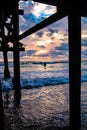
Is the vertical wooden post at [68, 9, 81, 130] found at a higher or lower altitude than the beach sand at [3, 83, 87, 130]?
higher

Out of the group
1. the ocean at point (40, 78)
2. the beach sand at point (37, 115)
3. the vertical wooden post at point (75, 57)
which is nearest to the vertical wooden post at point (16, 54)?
the beach sand at point (37, 115)

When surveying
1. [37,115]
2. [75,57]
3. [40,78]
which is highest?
[75,57]

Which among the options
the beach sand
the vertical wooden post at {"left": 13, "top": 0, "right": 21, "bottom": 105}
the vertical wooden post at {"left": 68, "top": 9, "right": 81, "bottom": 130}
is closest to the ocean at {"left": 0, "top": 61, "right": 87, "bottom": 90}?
the vertical wooden post at {"left": 13, "top": 0, "right": 21, "bottom": 105}

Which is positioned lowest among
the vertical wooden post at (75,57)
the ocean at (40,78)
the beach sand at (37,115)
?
the ocean at (40,78)

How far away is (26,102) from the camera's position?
32.1 ft

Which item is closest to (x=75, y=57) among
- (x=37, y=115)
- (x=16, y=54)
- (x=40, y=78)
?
(x=37, y=115)

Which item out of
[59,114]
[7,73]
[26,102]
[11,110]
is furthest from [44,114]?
[7,73]

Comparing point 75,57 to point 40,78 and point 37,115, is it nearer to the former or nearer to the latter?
point 37,115

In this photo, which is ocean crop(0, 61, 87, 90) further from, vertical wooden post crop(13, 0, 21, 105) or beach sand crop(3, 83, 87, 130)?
beach sand crop(3, 83, 87, 130)

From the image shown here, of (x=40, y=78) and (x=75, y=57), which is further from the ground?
(x=75, y=57)

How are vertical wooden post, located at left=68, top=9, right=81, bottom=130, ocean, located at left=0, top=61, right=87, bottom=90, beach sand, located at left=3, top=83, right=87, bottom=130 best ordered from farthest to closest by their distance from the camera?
1. ocean, located at left=0, top=61, right=87, bottom=90
2. beach sand, located at left=3, top=83, right=87, bottom=130
3. vertical wooden post, located at left=68, top=9, right=81, bottom=130

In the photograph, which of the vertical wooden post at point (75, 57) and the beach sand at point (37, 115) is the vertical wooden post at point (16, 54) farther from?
the vertical wooden post at point (75, 57)

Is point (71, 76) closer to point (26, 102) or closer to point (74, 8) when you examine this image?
point (74, 8)

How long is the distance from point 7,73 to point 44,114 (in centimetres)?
496
